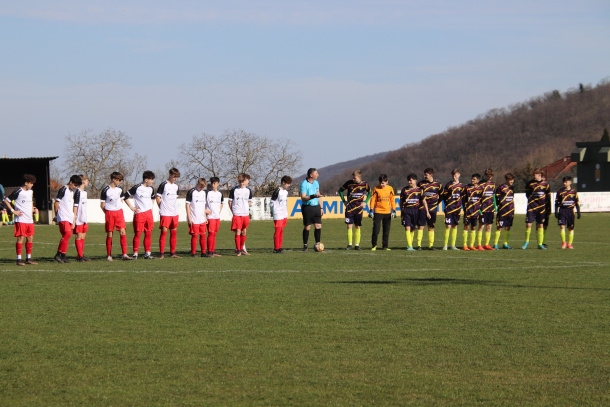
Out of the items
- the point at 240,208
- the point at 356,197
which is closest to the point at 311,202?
the point at 356,197

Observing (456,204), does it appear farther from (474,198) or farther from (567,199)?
(567,199)

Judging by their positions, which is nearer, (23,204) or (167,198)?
(23,204)

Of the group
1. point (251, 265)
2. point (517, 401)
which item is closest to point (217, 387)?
point (517, 401)

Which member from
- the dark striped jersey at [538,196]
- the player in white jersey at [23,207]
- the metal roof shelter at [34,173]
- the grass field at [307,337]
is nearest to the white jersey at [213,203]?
the player in white jersey at [23,207]

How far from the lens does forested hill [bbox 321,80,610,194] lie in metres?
154

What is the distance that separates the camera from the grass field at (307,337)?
19.3ft

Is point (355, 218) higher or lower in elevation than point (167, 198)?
lower

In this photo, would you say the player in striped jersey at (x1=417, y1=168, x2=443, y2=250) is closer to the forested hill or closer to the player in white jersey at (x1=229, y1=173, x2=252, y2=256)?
the player in white jersey at (x1=229, y1=173, x2=252, y2=256)

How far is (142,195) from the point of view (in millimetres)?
17609

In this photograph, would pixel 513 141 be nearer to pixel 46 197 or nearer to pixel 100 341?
pixel 46 197

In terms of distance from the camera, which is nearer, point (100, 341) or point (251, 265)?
point (100, 341)

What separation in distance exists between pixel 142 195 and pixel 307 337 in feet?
34.3

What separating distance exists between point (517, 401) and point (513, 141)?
546ft

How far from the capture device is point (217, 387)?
5992mm
